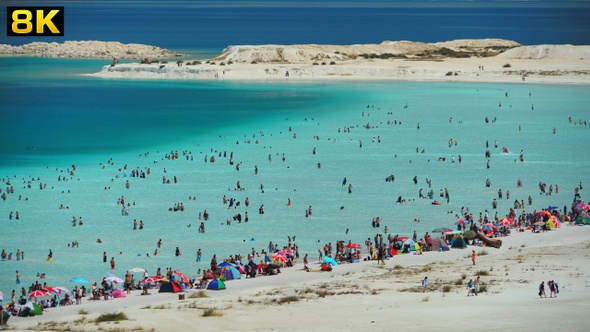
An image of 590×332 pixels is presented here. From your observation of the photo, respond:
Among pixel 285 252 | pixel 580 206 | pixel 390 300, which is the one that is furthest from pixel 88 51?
pixel 390 300

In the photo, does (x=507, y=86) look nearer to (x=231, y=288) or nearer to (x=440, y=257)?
(x=440, y=257)

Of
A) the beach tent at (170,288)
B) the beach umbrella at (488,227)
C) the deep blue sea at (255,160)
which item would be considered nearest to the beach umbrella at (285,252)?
the deep blue sea at (255,160)

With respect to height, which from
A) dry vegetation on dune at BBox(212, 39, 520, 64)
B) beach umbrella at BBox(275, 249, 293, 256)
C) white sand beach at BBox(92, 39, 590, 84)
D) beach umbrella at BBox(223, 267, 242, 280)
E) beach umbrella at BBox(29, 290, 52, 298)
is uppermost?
dry vegetation on dune at BBox(212, 39, 520, 64)

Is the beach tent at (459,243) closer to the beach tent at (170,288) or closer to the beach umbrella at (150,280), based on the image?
the beach tent at (170,288)

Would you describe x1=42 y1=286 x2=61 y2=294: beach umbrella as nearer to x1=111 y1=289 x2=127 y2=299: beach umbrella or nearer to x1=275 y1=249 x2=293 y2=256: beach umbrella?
x1=111 y1=289 x2=127 y2=299: beach umbrella

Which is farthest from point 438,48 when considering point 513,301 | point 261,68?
point 513,301

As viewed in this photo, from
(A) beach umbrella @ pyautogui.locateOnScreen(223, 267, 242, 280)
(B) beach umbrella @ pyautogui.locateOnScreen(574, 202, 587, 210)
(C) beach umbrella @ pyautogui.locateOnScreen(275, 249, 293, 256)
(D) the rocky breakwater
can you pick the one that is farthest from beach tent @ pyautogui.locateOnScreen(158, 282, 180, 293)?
(D) the rocky breakwater

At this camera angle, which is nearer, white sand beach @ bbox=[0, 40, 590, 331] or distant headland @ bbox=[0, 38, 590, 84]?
white sand beach @ bbox=[0, 40, 590, 331]
